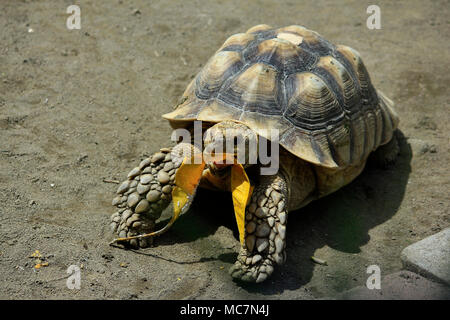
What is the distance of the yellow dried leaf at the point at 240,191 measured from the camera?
10.4ft

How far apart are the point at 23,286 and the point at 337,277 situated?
183cm

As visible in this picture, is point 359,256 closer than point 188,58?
Yes

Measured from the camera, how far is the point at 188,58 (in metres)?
5.67

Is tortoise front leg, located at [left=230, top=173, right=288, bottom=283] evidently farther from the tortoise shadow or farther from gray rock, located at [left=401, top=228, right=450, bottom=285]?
gray rock, located at [left=401, top=228, right=450, bottom=285]

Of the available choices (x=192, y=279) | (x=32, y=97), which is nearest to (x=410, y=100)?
(x=192, y=279)

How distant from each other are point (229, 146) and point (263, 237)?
584 millimetres

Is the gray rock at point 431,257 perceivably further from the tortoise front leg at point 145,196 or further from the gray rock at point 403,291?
the tortoise front leg at point 145,196

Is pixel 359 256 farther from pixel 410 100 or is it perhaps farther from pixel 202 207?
pixel 410 100

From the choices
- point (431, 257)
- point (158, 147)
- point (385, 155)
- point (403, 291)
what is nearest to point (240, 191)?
point (403, 291)

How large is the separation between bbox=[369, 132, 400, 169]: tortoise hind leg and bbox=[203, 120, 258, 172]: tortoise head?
1.59 meters

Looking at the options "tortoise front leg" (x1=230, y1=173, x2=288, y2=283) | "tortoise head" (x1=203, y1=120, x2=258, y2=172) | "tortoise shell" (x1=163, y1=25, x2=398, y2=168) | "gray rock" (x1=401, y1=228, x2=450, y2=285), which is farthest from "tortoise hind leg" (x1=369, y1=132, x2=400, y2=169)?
"tortoise head" (x1=203, y1=120, x2=258, y2=172)

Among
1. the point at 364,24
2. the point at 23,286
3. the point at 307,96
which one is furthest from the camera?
the point at 364,24

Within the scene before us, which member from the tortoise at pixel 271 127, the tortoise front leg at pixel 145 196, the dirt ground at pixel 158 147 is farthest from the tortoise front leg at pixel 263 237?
the tortoise front leg at pixel 145 196

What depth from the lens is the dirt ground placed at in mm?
3195
